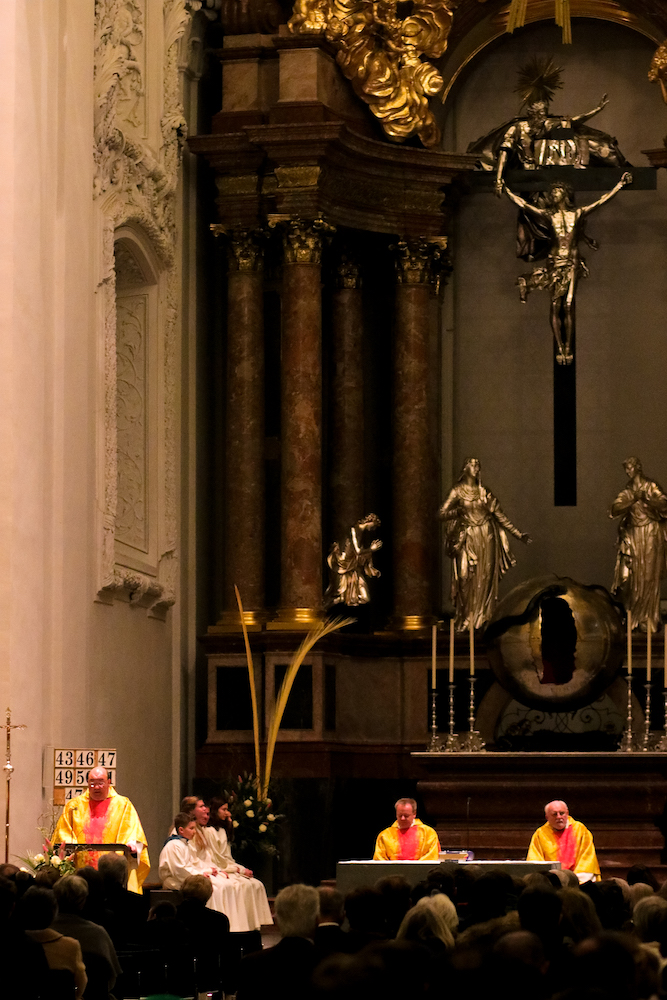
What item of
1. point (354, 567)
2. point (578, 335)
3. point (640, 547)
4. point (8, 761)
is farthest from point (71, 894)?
point (578, 335)

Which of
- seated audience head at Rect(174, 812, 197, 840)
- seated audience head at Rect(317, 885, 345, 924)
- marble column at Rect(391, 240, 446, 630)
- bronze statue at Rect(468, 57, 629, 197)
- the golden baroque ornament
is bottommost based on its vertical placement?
seated audience head at Rect(174, 812, 197, 840)

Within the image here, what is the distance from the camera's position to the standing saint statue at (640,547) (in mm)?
17922

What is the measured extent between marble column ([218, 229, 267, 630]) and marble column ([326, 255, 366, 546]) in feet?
2.51

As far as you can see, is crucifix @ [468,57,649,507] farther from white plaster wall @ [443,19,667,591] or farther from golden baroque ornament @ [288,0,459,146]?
golden baroque ornament @ [288,0,459,146]

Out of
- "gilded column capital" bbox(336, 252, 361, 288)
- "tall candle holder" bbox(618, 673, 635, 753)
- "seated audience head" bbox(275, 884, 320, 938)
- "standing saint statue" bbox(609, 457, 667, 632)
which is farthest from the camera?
"gilded column capital" bbox(336, 252, 361, 288)

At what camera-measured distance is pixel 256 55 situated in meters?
19.1

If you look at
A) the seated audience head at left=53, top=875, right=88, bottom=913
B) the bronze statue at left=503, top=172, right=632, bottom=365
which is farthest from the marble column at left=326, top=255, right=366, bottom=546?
the seated audience head at left=53, top=875, right=88, bottom=913

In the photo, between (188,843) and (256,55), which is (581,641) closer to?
(188,843)

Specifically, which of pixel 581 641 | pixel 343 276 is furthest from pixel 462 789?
pixel 343 276

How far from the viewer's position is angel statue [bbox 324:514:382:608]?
59.5 feet

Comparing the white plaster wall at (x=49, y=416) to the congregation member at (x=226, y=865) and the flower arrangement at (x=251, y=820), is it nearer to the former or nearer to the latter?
the flower arrangement at (x=251, y=820)

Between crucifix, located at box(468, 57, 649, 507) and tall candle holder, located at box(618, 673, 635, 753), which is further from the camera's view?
crucifix, located at box(468, 57, 649, 507)

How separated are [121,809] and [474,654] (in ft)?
18.2

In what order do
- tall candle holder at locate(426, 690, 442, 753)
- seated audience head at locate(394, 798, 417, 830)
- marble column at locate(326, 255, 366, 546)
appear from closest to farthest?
seated audience head at locate(394, 798, 417, 830)
tall candle holder at locate(426, 690, 442, 753)
marble column at locate(326, 255, 366, 546)
